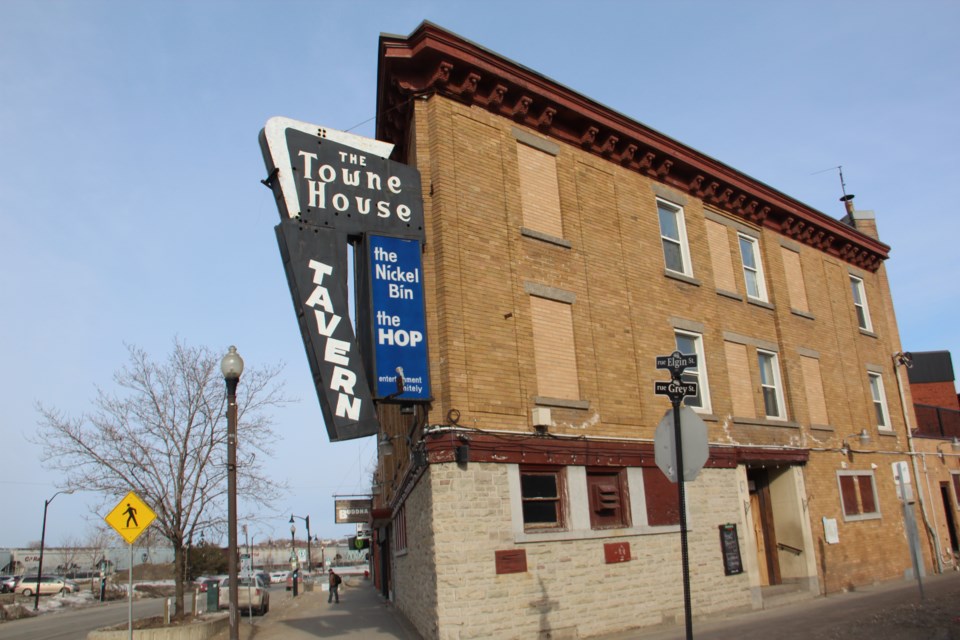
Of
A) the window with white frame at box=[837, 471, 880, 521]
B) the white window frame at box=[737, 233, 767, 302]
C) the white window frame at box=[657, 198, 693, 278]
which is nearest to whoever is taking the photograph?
the white window frame at box=[657, 198, 693, 278]

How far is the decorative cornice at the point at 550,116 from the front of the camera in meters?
14.5

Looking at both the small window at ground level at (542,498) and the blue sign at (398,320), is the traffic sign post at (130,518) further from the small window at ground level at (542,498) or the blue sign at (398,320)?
the small window at ground level at (542,498)

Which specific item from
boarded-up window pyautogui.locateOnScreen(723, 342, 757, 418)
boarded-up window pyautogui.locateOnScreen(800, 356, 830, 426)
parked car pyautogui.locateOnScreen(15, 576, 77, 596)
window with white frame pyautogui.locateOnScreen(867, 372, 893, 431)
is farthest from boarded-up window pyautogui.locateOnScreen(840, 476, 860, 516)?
parked car pyautogui.locateOnScreen(15, 576, 77, 596)

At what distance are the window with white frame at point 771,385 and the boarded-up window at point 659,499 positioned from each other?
19.0ft

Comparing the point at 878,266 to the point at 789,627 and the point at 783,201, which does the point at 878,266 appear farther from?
the point at 789,627

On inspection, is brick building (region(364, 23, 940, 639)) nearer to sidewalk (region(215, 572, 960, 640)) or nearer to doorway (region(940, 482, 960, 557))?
sidewalk (region(215, 572, 960, 640))

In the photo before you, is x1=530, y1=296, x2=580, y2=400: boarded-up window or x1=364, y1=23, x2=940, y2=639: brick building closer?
x1=364, y1=23, x2=940, y2=639: brick building

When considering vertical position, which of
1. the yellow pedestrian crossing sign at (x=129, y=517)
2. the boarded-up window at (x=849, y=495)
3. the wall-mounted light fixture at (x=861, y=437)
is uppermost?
the wall-mounted light fixture at (x=861, y=437)

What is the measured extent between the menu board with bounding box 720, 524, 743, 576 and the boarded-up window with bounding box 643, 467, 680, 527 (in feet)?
5.31

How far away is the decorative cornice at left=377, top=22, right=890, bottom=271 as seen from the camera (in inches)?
569

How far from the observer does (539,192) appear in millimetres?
15875

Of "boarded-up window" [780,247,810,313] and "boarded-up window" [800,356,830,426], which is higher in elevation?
"boarded-up window" [780,247,810,313]

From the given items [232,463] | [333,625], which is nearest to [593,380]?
[232,463]

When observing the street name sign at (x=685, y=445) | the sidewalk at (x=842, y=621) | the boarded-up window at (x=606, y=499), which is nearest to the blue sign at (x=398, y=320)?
the boarded-up window at (x=606, y=499)
